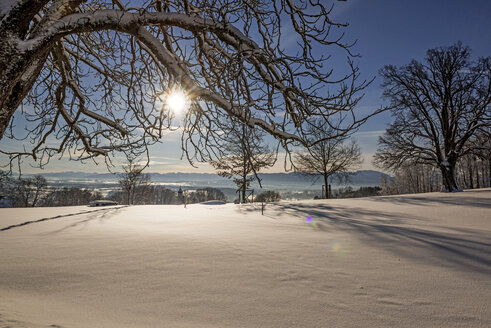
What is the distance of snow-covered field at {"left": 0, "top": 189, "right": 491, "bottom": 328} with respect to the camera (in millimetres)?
1589

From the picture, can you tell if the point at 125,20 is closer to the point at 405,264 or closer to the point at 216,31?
the point at 216,31

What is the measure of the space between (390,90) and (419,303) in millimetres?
18652

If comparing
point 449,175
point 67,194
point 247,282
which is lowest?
point 67,194

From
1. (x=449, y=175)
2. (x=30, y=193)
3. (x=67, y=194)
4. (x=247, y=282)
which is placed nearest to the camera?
(x=247, y=282)

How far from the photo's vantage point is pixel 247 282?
216 cm

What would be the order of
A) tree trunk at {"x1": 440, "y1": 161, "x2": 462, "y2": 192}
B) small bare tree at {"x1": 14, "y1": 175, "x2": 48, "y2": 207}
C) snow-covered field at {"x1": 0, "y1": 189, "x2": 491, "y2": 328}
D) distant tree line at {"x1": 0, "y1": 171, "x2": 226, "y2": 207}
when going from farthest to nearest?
small bare tree at {"x1": 14, "y1": 175, "x2": 48, "y2": 207} < distant tree line at {"x1": 0, "y1": 171, "x2": 226, "y2": 207} < tree trunk at {"x1": 440, "y1": 161, "x2": 462, "y2": 192} < snow-covered field at {"x1": 0, "y1": 189, "x2": 491, "y2": 328}

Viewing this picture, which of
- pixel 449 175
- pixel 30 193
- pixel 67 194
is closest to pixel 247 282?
pixel 449 175

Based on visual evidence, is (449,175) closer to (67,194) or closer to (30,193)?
(30,193)

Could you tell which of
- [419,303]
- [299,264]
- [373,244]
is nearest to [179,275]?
[299,264]

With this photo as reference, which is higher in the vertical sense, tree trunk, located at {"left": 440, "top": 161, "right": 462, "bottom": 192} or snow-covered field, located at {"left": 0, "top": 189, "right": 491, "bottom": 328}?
tree trunk, located at {"left": 440, "top": 161, "right": 462, "bottom": 192}

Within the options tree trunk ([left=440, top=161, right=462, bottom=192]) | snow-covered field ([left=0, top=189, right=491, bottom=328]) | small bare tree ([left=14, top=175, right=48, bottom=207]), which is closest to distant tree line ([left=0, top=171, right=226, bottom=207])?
small bare tree ([left=14, top=175, right=48, bottom=207])

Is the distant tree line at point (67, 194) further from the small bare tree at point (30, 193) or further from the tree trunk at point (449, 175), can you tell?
the tree trunk at point (449, 175)

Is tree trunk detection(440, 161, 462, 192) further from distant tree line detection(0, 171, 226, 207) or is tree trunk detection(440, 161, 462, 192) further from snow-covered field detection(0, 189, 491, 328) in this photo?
distant tree line detection(0, 171, 226, 207)

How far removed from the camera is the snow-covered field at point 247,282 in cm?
159
